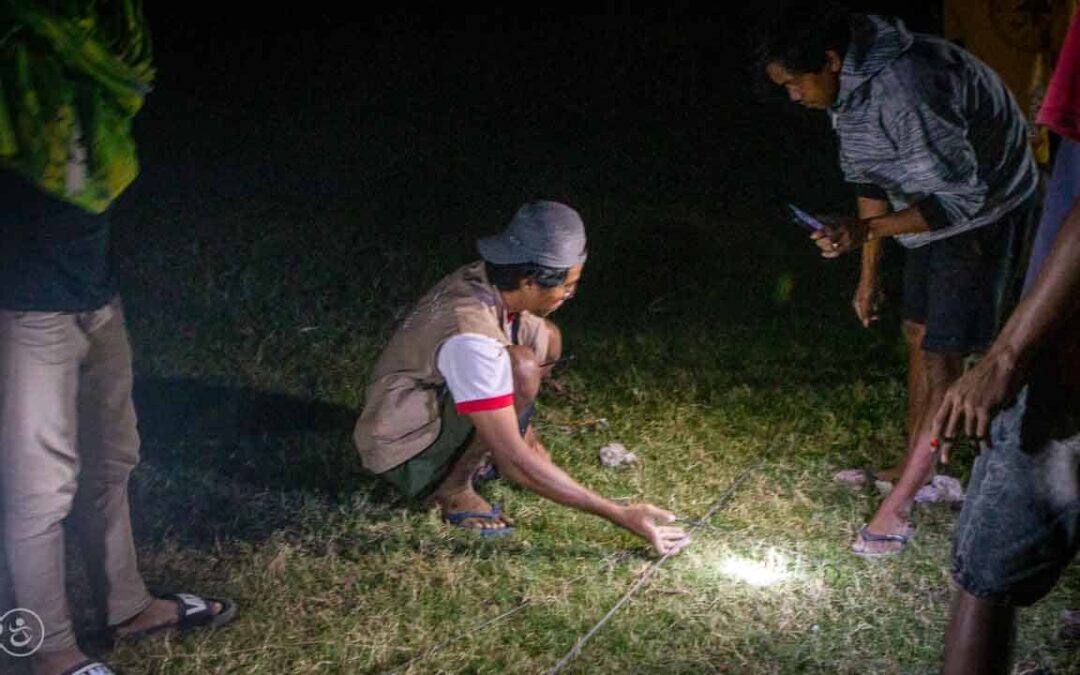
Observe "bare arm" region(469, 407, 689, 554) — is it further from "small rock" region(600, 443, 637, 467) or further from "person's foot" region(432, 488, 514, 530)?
"small rock" region(600, 443, 637, 467)

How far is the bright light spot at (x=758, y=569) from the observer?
4047 mm

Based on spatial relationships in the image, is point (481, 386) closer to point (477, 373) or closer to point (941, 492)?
point (477, 373)

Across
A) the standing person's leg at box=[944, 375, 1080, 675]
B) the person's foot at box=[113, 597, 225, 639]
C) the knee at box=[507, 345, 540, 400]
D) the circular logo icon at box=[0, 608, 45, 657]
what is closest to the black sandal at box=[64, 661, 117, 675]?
the circular logo icon at box=[0, 608, 45, 657]

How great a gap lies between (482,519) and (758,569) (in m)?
1.07

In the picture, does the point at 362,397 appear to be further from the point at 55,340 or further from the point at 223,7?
the point at 223,7

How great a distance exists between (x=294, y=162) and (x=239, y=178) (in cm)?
60

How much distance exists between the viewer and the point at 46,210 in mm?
3033

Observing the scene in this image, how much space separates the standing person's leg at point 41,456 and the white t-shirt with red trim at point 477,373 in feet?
4.01

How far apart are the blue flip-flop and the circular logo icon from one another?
159cm

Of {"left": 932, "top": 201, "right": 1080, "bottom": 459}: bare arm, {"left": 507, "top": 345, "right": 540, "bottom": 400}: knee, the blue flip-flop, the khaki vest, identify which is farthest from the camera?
the blue flip-flop

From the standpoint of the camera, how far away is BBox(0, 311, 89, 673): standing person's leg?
3066mm

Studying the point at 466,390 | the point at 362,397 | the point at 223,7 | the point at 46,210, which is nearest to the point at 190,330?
the point at 362,397

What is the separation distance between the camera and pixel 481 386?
390cm

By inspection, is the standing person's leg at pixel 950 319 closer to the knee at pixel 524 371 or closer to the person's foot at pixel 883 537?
the person's foot at pixel 883 537
